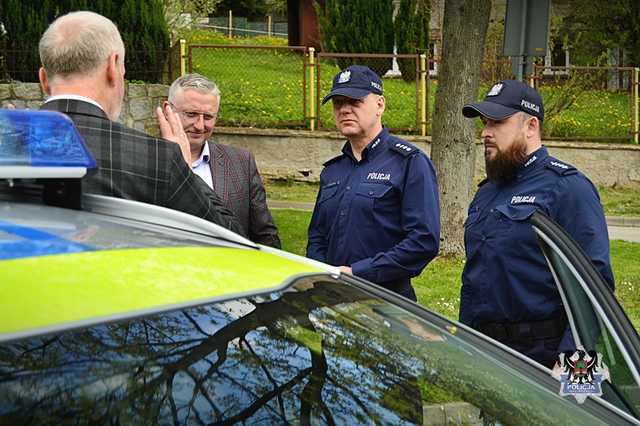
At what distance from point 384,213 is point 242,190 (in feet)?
2.19

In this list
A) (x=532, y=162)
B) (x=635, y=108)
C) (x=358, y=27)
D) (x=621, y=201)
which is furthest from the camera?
(x=358, y=27)

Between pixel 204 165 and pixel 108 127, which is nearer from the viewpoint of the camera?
pixel 108 127

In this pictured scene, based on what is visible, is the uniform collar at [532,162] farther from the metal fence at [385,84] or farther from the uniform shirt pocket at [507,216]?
the metal fence at [385,84]

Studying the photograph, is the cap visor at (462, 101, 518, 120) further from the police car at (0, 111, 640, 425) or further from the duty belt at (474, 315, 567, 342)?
the police car at (0, 111, 640, 425)

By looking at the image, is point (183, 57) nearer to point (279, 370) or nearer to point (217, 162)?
point (217, 162)

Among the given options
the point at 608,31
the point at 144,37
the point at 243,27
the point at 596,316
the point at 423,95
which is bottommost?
the point at 596,316

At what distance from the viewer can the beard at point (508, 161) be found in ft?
11.7

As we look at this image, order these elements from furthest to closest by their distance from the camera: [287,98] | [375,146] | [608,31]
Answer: [608,31], [287,98], [375,146]

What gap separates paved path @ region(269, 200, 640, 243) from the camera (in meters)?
13.7

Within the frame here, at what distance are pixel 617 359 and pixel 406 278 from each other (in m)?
1.52

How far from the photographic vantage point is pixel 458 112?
10578 mm

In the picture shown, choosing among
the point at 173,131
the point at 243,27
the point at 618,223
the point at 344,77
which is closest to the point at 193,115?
the point at 344,77

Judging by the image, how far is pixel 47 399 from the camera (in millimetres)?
1645

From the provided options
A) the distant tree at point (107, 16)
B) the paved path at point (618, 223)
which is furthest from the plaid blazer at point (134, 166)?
Result: the distant tree at point (107, 16)
